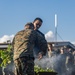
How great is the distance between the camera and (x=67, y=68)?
54.6 feet

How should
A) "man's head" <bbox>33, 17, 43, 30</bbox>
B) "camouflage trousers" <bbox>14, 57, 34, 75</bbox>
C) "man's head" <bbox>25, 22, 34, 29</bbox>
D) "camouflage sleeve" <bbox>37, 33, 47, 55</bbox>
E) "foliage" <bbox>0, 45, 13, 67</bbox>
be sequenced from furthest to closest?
1. "foliage" <bbox>0, 45, 13, 67</bbox>
2. "man's head" <bbox>33, 17, 43, 30</bbox>
3. "man's head" <bbox>25, 22, 34, 29</bbox>
4. "camouflage sleeve" <bbox>37, 33, 47, 55</bbox>
5. "camouflage trousers" <bbox>14, 57, 34, 75</bbox>

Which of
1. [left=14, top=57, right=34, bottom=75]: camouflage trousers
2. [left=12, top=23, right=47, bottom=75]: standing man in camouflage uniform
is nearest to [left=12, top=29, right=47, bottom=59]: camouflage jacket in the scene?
[left=12, top=23, right=47, bottom=75]: standing man in camouflage uniform

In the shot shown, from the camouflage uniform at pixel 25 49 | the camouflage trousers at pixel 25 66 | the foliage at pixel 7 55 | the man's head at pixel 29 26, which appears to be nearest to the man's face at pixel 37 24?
the man's head at pixel 29 26

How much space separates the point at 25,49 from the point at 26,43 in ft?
0.48

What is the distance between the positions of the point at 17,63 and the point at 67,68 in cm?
892

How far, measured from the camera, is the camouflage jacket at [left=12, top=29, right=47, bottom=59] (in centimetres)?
789

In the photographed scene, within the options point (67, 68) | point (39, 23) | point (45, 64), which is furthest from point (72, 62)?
point (39, 23)

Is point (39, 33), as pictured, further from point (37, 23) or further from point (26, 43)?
point (26, 43)

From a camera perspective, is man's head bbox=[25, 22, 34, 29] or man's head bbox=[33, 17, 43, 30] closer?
man's head bbox=[25, 22, 34, 29]

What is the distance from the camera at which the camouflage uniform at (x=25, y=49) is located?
784cm

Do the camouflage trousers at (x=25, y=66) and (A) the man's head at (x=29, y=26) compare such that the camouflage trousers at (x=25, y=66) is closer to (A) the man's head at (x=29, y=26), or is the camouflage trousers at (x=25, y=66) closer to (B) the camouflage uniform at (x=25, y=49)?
(B) the camouflage uniform at (x=25, y=49)

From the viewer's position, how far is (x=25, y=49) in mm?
7891

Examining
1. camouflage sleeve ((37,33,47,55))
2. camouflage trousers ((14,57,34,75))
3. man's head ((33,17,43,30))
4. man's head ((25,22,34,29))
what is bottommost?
camouflage trousers ((14,57,34,75))

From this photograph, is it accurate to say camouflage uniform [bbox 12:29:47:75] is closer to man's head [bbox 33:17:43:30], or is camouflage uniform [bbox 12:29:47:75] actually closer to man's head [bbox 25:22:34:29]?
man's head [bbox 25:22:34:29]
